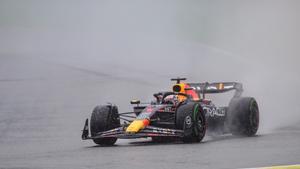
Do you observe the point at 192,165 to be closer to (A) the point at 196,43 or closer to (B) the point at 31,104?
(B) the point at 31,104

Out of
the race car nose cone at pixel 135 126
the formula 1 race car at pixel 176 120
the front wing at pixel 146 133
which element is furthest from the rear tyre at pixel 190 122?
the race car nose cone at pixel 135 126

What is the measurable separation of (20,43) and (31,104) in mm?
20624

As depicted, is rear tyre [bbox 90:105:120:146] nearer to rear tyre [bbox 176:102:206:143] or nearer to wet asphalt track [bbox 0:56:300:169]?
wet asphalt track [bbox 0:56:300:169]

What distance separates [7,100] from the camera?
2800 cm

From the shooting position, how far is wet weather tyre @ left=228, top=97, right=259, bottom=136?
21.1 meters

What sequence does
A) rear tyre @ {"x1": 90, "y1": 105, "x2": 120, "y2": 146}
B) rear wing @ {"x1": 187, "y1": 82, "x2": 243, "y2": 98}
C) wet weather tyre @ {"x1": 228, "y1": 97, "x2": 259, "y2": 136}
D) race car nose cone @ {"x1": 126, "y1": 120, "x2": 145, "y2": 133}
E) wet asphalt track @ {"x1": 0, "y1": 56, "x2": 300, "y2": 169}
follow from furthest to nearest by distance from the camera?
rear wing @ {"x1": 187, "y1": 82, "x2": 243, "y2": 98}
wet weather tyre @ {"x1": 228, "y1": 97, "x2": 259, "y2": 136}
rear tyre @ {"x1": 90, "y1": 105, "x2": 120, "y2": 146}
race car nose cone @ {"x1": 126, "y1": 120, "x2": 145, "y2": 133}
wet asphalt track @ {"x1": 0, "y1": 56, "x2": 300, "y2": 169}

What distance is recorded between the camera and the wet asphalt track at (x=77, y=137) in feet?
44.9

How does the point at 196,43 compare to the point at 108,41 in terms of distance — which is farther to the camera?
the point at 108,41

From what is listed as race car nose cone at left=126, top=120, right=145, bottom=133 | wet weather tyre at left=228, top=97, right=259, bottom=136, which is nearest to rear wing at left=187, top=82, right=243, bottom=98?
wet weather tyre at left=228, top=97, right=259, bottom=136

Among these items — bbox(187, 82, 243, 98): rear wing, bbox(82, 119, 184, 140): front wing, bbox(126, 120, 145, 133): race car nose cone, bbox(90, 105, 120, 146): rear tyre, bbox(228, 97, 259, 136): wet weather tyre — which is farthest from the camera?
bbox(187, 82, 243, 98): rear wing

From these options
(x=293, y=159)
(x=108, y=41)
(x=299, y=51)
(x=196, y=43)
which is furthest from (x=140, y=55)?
(x=293, y=159)

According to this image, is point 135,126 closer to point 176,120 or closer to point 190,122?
point 176,120

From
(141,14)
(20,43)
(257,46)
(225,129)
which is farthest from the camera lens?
(20,43)

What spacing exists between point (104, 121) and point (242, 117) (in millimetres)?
3979
